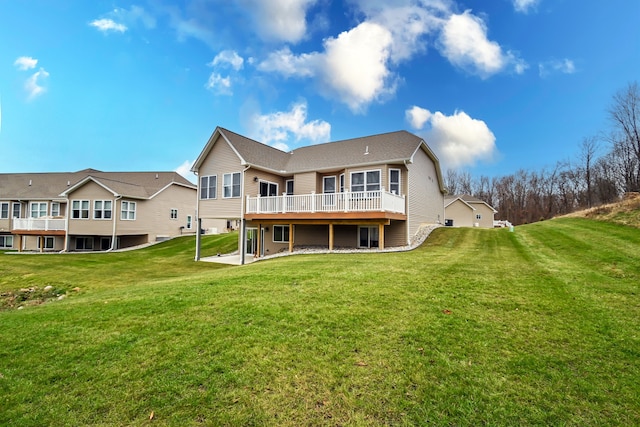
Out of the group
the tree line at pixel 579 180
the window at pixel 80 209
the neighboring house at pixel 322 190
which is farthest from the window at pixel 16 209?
the tree line at pixel 579 180

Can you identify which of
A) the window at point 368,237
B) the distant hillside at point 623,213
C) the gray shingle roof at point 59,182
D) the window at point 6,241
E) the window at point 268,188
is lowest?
the window at point 6,241

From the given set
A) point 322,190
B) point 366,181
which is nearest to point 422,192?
point 366,181

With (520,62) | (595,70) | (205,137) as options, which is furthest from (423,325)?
(595,70)

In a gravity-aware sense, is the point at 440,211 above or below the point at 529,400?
above

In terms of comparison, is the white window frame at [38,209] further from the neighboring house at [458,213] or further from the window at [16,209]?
the neighboring house at [458,213]

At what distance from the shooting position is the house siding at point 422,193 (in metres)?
17.1

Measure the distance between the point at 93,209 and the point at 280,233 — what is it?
18495mm

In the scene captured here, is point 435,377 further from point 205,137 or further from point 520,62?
point 520,62

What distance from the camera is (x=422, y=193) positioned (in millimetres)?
19078

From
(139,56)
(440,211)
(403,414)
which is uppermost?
(139,56)

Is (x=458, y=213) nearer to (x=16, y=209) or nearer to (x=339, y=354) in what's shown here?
(x=339, y=354)

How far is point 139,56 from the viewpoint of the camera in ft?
60.1

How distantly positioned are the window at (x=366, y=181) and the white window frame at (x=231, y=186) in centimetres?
692

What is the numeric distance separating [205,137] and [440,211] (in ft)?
59.7
